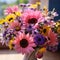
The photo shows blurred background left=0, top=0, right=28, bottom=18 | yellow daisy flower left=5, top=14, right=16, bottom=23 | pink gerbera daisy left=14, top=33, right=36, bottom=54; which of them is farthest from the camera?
blurred background left=0, top=0, right=28, bottom=18

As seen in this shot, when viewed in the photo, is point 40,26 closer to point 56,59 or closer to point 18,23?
point 18,23

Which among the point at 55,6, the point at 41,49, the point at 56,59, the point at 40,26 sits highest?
the point at 55,6

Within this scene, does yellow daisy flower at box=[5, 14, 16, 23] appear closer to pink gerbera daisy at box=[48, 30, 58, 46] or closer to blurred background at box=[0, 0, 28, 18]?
pink gerbera daisy at box=[48, 30, 58, 46]

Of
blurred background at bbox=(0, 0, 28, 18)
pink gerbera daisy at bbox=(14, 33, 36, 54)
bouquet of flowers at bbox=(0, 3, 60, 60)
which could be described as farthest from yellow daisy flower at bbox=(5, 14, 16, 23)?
blurred background at bbox=(0, 0, 28, 18)

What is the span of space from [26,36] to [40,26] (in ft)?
0.30

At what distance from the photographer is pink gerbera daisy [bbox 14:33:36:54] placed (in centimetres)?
82

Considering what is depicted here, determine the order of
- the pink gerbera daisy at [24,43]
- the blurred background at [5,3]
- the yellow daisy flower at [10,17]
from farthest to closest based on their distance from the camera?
the blurred background at [5,3] → the yellow daisy flower at [10,17] → the pink gerbera daisy at [24,43]

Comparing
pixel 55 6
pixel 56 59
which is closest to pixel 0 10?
pixel 55 6

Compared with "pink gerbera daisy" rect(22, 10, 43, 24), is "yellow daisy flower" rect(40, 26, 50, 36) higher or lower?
lower

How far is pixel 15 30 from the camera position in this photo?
2.96ft

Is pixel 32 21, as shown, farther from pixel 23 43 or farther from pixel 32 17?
pixel 23 43

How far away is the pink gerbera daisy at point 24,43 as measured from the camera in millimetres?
825

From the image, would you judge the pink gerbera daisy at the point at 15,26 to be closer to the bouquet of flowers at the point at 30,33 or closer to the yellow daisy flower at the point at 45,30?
the bouquet of flowers at the point at 30,33

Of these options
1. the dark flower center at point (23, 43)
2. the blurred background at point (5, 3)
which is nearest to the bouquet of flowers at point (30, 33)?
the dark flower center at point (23, 43)
